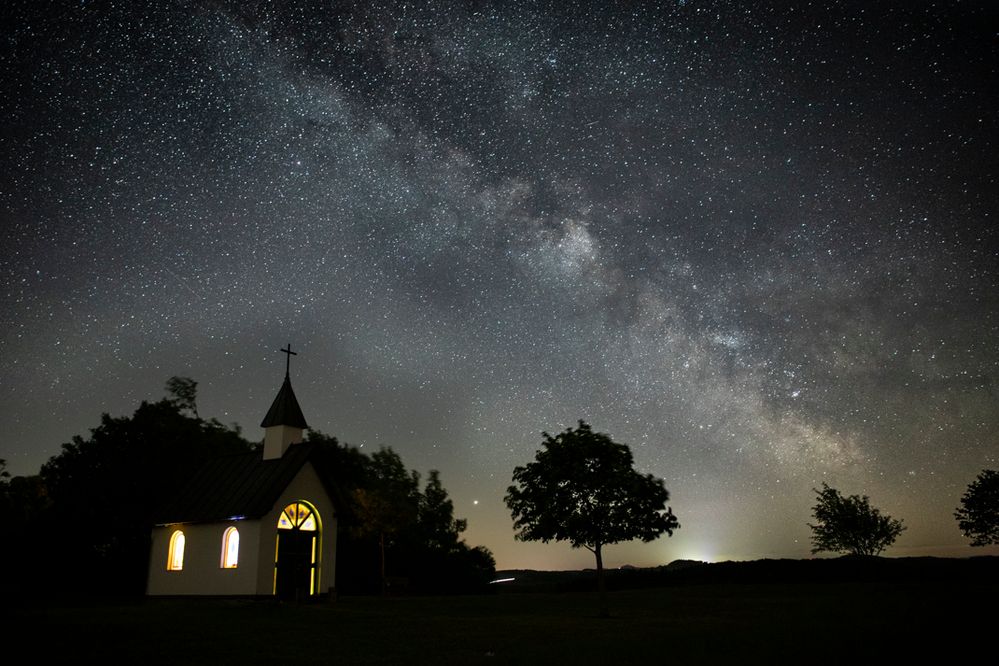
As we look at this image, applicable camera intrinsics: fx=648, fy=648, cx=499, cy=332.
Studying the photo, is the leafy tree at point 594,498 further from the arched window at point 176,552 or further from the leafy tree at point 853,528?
the leafy tree at point 853,528

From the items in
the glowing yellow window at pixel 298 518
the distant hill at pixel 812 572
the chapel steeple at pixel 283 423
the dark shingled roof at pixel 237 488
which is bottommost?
the distant hill at pixel 812 572

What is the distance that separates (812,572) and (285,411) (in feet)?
116

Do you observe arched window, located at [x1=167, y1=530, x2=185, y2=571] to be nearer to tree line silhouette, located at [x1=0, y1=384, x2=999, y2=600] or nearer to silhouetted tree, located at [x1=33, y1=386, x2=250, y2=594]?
tree line silhouette, located at [x1=0, y1=384, x2=999, y2=600]

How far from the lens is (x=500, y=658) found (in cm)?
1166

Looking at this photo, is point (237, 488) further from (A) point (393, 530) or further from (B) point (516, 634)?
(B) point (516, 634)

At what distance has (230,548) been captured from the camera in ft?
101

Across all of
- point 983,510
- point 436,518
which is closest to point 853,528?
point 983,510

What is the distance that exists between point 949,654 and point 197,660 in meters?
13.0

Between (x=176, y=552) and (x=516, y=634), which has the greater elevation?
(x=176, y=552)

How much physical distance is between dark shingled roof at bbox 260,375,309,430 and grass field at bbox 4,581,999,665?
1090 centimetres

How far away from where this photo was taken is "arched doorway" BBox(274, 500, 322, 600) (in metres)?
30.6

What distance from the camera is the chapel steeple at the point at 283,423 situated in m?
34.3

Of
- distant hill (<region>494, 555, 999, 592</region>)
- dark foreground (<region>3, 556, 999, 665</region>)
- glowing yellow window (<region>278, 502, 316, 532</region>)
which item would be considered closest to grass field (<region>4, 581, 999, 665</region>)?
dark foreground (<region>3, 556, 999, 665</region>)

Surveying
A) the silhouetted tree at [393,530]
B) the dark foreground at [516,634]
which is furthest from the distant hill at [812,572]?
the dark foreground at [516,634]
